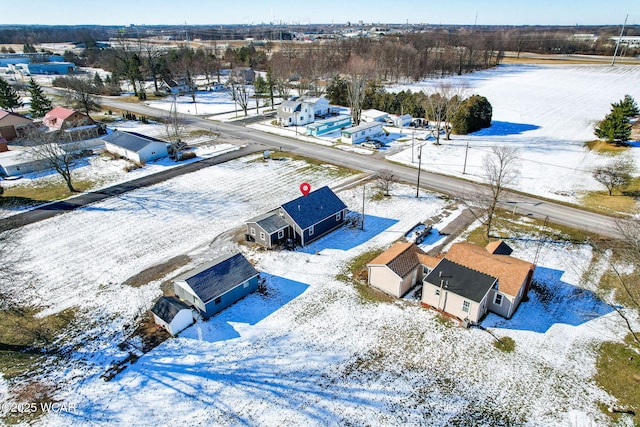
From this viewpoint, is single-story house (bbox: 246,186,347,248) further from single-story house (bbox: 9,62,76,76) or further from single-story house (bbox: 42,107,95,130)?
single-story house (bbox: 9,62,76,76)

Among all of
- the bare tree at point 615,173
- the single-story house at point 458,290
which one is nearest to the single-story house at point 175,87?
the bare tree at point 615,173

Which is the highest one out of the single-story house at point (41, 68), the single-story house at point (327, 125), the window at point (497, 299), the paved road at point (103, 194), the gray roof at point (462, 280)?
the single-story house at point (41, 68)

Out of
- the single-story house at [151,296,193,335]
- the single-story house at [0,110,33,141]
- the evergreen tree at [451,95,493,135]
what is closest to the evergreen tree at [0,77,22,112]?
the single-story house at [0,110,33,141]

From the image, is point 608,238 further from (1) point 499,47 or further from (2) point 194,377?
(1) point 499,47

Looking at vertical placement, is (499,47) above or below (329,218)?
above

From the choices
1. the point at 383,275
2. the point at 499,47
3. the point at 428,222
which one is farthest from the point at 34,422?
the point at 499,47

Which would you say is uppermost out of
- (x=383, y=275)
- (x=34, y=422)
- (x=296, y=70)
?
(x=296, y=70)

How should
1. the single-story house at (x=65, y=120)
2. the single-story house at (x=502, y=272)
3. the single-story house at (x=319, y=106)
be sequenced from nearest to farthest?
the single-story house at (x=502, y=272) < the single-story house at (x=65, y=120) < the single-story house at (x=319, y=106)

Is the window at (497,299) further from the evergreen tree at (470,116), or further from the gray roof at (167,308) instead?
the evergreen tree at (470,116)
